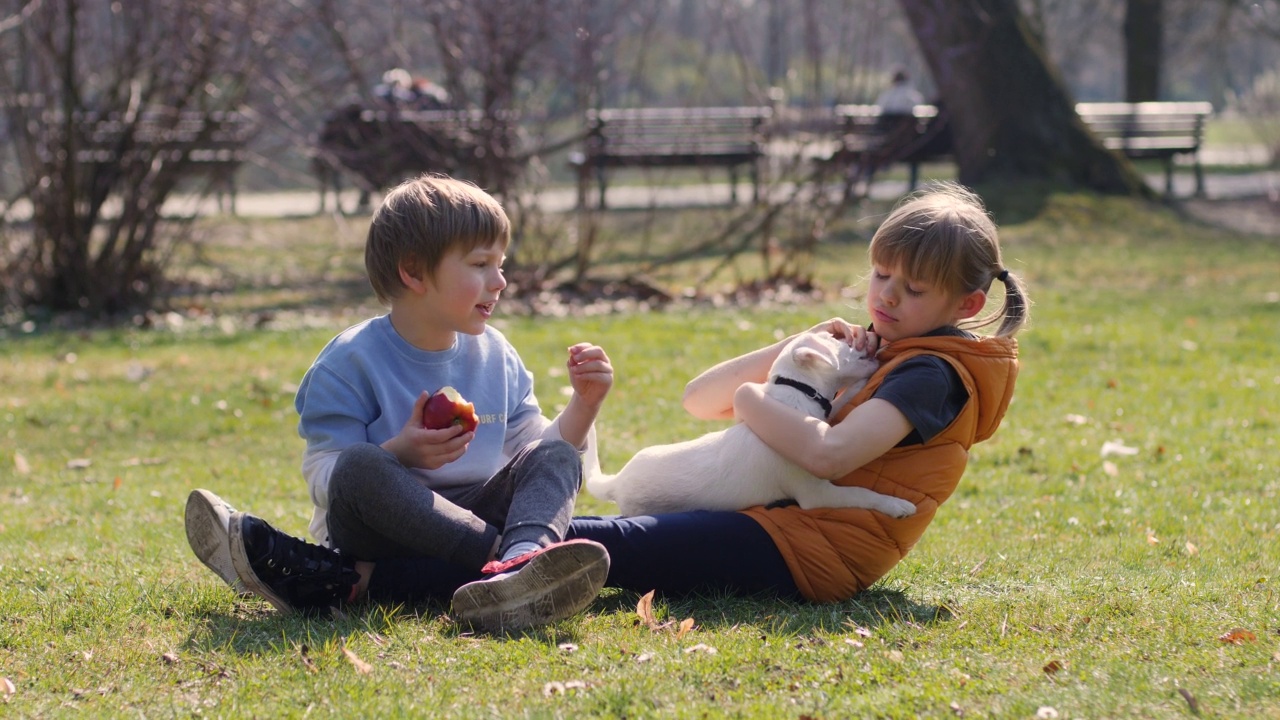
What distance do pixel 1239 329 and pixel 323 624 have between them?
728 cm

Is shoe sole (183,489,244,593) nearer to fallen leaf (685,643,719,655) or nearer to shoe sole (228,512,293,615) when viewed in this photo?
shoe sole (228,512,293,615)

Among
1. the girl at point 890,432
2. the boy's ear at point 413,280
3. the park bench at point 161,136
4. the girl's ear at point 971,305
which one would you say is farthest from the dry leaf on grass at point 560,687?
the park bench at point 161,136

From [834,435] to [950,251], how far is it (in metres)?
0.54

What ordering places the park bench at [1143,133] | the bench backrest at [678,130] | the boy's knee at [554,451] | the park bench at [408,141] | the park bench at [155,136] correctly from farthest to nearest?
the park bench at [1143,133], the bench backrest at [678,130], the park bench at [408,141], the park bench at [155,136], the boy's knee at [554,451]

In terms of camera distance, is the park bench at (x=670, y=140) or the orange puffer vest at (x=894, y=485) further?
the park bench at (x=670, y=140)

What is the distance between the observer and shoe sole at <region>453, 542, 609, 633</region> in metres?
3.02

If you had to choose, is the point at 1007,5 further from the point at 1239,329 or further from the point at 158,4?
the point at 158,4

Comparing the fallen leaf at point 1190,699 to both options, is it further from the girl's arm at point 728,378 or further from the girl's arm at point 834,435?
the girl's arm at point 728,378

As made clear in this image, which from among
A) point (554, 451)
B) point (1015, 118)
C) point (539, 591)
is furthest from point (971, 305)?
point (1015, 118)

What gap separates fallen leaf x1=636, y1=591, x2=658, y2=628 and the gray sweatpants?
10.2 inches

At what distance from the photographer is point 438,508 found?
10.6 feet

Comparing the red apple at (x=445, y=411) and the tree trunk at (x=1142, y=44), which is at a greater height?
the tree trunk at (x=1142, y=44)

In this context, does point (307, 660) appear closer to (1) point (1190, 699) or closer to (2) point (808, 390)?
(2) point (808, 390)

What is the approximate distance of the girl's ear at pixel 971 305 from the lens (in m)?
3.38
